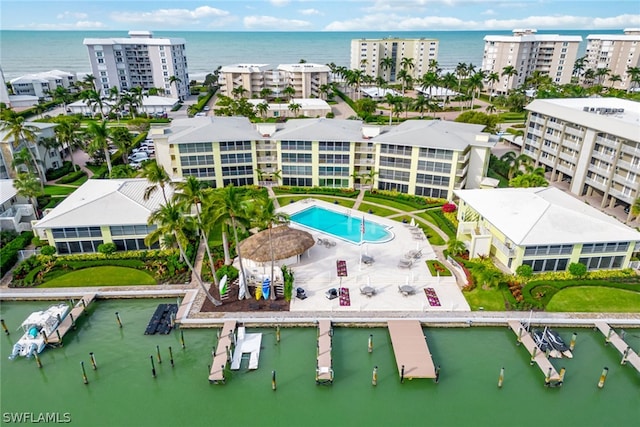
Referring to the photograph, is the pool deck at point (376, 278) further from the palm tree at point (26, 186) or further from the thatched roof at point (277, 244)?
the palm tree at point (26, 186)

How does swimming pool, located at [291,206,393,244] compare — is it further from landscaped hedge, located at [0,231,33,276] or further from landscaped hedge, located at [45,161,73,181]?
landscaped hedge, located at [45,161,73,181]

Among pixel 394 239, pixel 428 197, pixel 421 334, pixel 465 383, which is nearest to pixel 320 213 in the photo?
pixel 394 239

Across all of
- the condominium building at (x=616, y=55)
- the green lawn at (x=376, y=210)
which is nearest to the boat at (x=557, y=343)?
the green lawn at (x=376, y=210)

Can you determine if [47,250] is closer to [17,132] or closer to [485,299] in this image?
[17,132]

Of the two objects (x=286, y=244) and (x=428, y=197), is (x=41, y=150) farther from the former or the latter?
(x=428, y=197)

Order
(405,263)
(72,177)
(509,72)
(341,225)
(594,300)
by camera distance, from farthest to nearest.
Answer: (509,72), (72,177), (341,225), (405,263), (594,300)

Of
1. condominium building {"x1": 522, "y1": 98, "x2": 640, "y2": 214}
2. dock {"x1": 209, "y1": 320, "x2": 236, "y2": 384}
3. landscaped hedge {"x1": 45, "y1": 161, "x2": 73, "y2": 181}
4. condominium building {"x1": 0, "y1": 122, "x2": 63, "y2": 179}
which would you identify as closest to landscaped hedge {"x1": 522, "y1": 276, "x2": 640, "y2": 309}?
condominium building {"x1": 522, "y1": 98, "x2": 640, "y2": 214}

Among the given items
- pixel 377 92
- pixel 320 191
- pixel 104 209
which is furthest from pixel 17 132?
pixel 377 92
